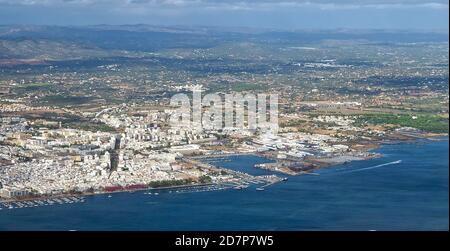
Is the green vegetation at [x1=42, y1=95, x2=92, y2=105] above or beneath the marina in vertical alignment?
beneath

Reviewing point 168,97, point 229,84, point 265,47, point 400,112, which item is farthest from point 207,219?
point 265,47

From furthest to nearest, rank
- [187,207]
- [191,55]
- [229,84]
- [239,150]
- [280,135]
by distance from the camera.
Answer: [191,55], [229,84], [280,135], [239,150], [187,207]

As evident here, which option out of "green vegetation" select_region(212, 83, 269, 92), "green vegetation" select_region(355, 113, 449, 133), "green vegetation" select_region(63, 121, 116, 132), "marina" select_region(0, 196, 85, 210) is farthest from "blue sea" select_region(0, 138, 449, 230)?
"green vegetation" select_region(212, 83, 269, 92)

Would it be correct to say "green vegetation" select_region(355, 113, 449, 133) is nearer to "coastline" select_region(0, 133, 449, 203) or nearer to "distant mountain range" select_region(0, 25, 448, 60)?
"coastline" select_region(0, 133, 449, 203)

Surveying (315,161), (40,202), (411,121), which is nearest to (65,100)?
(411,121)

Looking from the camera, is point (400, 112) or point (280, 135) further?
point (400, 112)

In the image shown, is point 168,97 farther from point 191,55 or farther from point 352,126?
point 191,55
